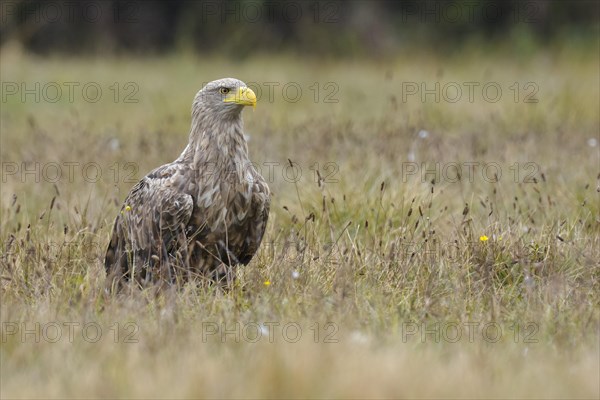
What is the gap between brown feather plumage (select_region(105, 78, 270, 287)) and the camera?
483cm

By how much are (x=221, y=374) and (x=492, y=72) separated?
9.85 m

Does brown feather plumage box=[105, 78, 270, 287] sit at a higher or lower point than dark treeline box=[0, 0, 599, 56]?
lower

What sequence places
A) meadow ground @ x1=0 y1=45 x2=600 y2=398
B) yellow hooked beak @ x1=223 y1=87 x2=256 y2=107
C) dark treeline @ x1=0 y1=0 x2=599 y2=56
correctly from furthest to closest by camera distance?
dark treeline @ x1=0 y1=0 x2=599 y2=56 → yellow hooked beak @ x1=223 y1=87 x2=256 y2=107 → meadow ground @ x1=0 y1=45 x2=600 y2=398

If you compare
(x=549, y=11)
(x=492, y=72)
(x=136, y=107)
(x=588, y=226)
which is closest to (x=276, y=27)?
(x=549, y=11)

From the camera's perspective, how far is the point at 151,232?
4.96 metres

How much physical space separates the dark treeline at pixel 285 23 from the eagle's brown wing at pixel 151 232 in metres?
11.7

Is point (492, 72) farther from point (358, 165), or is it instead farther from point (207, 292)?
point (207, 292)

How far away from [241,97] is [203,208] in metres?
0.59

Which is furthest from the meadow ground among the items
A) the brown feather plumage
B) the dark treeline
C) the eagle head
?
the dark treeline

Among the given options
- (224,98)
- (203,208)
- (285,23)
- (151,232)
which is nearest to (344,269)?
(203,208)

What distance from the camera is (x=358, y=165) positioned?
23.1ft

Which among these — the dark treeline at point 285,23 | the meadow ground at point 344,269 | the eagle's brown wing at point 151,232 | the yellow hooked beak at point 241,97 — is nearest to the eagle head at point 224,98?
the yellow hooked beak at point 241,97

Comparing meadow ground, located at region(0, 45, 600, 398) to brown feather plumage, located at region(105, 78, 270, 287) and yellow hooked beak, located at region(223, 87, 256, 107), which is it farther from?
yellow hooked beak, located at region(223, 87, 256, 107)

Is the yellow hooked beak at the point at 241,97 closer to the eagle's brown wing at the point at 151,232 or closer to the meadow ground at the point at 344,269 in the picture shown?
the eagle's brown wing at the point at 151,232
